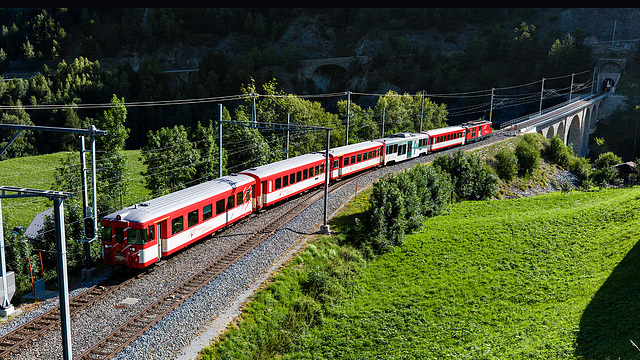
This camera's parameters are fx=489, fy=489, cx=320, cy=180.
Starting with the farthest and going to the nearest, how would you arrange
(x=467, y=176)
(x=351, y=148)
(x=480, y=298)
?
(x=467, y=176), (x=351, y=148), (x=480, y=298)

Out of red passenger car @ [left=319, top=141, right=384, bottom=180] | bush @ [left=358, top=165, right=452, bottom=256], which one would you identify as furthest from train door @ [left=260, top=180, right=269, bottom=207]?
red passenger car @ [left=319, top=141, right=384, bottom=180]

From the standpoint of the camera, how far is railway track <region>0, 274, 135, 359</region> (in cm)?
1521

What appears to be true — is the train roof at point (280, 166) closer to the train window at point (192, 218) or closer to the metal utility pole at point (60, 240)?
the train window at point (192, 218)

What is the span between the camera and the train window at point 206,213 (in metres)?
23.5

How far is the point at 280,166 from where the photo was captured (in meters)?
30.9

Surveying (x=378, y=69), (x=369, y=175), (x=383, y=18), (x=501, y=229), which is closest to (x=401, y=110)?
(x=369, y=175)

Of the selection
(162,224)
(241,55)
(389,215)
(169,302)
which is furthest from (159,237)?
(241,55)

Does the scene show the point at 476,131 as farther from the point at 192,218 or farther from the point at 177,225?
the point at 177,225

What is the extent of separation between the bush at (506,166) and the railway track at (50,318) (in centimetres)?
3797

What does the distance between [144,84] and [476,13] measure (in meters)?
92.2

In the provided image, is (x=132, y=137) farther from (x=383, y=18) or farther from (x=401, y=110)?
(x=383, y=18)

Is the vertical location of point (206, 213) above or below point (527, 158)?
above

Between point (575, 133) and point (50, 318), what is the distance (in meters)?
93.0

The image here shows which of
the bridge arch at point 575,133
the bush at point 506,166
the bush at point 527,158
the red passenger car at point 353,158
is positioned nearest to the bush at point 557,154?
the bush at point 527,158
